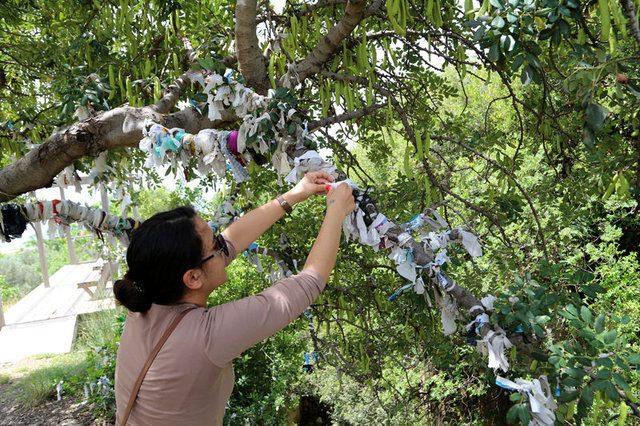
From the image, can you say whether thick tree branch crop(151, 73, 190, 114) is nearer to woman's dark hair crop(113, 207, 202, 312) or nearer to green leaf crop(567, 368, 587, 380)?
woman's dark hair crop(113, 207, 202, 312)

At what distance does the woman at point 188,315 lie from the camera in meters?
0.95

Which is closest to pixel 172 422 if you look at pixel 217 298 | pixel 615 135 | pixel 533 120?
pixel 615 135

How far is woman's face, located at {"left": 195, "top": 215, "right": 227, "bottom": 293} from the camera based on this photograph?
3.48 feet

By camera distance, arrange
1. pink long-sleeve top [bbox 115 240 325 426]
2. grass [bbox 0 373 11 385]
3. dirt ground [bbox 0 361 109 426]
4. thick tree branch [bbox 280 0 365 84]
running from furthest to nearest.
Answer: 1. grass [bbox 0 373 11 385]
2. dirt ground [bbox 0 361 109 426]
3. thick tree branch [bbox 280 0 365 84]
4. pink long-sleeve top [bbox 115 240 325 426]

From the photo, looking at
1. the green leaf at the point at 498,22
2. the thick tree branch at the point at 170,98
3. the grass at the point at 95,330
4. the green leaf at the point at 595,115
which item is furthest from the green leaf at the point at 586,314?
the grass at the point at 95,330

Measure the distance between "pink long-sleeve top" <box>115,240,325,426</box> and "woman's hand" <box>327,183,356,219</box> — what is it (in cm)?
17

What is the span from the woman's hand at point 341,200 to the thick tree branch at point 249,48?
687mm

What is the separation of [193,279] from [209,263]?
1.9 inches

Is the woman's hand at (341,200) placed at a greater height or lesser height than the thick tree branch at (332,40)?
lesser

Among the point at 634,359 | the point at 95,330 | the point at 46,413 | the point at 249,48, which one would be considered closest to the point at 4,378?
the point at 95,330

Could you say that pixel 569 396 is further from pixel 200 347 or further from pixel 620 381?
pixel 200 347

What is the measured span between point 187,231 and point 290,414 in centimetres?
399

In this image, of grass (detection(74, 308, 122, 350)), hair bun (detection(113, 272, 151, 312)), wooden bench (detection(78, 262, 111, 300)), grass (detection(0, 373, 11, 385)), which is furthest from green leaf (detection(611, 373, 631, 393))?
wooden bench (detection(78, 262, 111, 300))

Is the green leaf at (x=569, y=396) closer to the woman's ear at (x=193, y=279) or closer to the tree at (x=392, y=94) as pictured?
the tree at (x=392, y=94)
